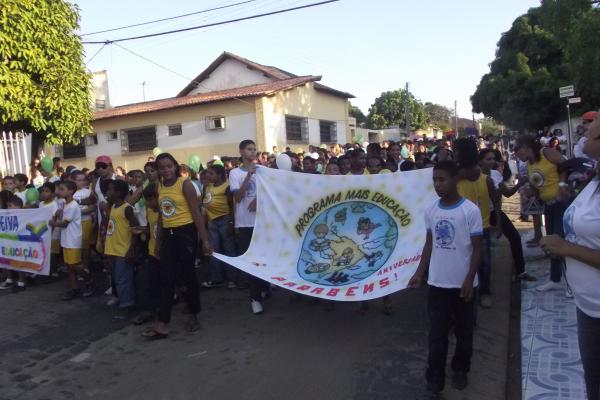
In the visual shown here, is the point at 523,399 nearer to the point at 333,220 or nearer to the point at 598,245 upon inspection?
the point at 598,245

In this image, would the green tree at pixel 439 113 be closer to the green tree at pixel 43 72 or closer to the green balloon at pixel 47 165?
the green tree at pixel 43 72

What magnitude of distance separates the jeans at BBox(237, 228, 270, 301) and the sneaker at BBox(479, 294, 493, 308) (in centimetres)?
224

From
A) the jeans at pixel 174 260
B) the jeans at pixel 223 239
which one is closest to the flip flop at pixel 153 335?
the jeans at pixel 174 260

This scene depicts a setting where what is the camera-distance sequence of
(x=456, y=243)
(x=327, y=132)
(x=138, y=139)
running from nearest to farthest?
(x=456, y=243) → (x=138, y=139) → (x=327, y=132)

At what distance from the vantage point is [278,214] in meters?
5.10

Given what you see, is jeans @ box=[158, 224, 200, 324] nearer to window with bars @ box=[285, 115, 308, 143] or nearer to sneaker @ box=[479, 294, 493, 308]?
sneaker @ box=[479, 294, 493, 308]

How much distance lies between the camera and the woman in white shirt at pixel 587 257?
2189 mm

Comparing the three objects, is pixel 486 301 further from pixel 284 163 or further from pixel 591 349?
pixel 284 163

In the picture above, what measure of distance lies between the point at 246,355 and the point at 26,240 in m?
4.09

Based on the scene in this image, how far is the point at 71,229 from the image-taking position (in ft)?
20.4

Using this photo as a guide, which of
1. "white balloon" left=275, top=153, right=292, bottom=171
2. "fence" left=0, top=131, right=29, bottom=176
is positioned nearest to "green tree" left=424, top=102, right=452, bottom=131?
"fence" left=0, top=131, right=29, bottom=176

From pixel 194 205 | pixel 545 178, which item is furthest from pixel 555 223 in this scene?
pixel 194 205

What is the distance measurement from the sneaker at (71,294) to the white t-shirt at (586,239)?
569 cm

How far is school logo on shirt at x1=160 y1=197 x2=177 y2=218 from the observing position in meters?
4.67
